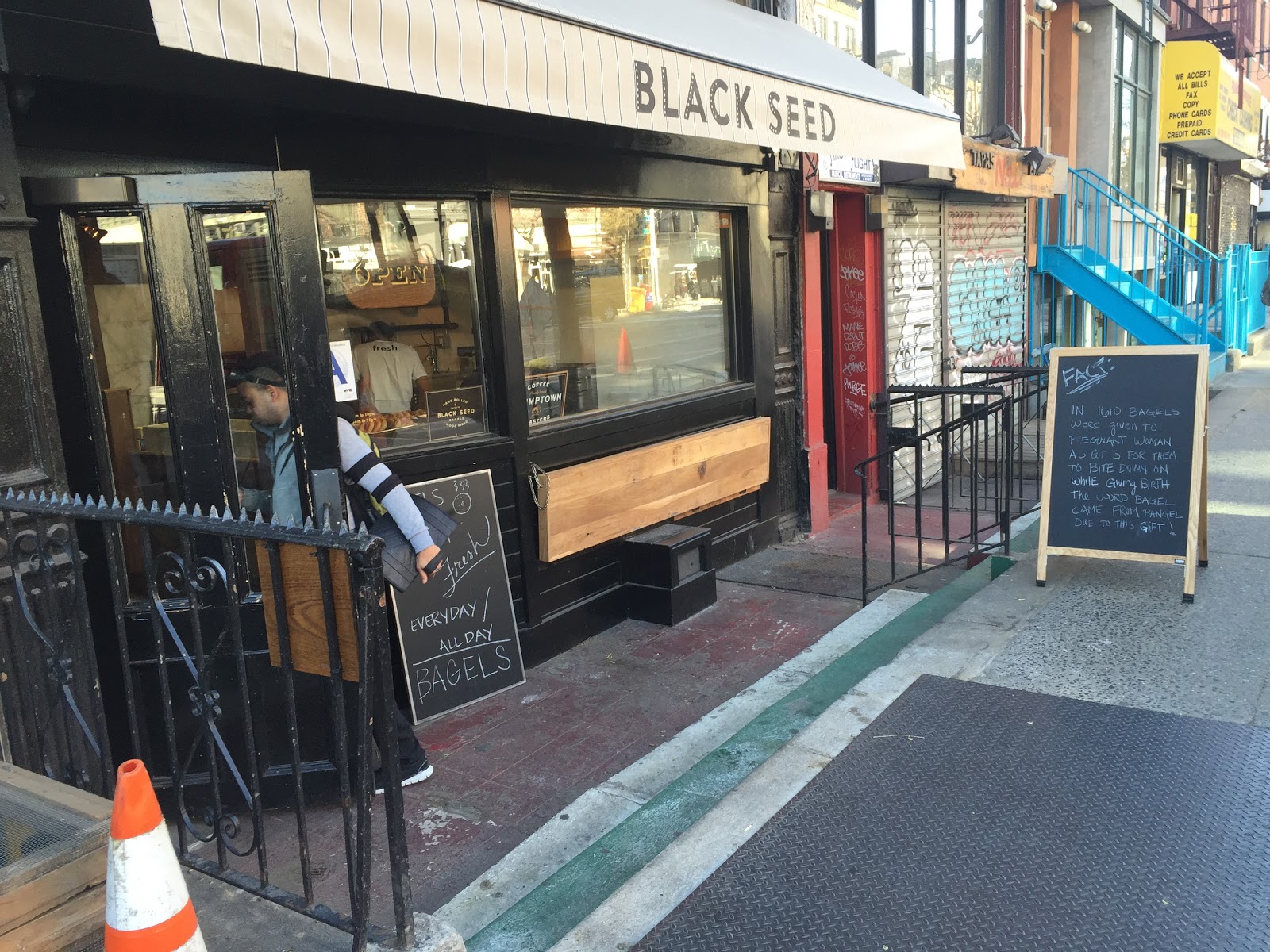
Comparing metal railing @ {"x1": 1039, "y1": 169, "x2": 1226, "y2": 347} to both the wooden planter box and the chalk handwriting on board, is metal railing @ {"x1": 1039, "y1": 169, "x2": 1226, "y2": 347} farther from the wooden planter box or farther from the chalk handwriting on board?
the wooden planter box

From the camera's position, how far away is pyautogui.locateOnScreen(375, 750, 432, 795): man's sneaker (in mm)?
4211

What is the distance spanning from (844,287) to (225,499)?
6.48 m

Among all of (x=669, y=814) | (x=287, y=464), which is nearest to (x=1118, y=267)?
(x=669, y=814)

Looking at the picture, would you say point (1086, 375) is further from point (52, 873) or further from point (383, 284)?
point (52, 873)

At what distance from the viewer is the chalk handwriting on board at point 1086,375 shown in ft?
17.3

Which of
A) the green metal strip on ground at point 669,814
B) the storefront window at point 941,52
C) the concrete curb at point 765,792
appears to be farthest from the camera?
the storefront window at point 941,52

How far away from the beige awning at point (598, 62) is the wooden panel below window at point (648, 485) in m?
1.98

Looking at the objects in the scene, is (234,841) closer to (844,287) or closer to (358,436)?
(358,436)

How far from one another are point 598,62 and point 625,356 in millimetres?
2650

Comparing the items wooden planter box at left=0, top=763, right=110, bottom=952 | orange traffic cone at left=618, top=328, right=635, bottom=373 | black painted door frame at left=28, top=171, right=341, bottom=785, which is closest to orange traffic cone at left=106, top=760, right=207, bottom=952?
wooden planter box at left=0, top=763, right=110, bottom=952

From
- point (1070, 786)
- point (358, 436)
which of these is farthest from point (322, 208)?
point (1070, 786)

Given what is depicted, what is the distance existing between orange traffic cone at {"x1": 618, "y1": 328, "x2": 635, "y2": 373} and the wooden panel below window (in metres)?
0.59

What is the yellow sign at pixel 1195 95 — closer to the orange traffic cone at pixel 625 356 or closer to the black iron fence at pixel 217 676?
the orange traffic cone at pixel 625 356

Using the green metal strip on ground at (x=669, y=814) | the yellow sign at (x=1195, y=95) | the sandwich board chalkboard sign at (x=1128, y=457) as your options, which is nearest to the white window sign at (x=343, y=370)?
the green metal strip on ground at (x=669, y=814)
